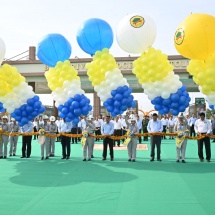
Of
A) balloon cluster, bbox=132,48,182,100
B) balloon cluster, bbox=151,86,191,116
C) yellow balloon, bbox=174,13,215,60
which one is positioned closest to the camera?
yellow balloon, bbox=174,13,215,60

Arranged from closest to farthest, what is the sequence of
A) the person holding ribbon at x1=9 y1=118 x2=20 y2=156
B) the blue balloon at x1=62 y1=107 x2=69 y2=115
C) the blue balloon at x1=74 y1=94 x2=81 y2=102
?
1. the blue balloon at x1=74 y1=94 x2=81 y2=102
2. the blue balloon at x1=62 y1=107 x2=69 y2=115
3. the person holding ribbon at x1=9 y1=118 x2=20 y2=156

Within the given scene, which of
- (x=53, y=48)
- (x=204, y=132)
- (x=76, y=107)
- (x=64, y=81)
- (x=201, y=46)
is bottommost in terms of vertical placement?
(x=204, y=132)

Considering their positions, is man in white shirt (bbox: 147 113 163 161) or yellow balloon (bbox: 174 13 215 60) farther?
man in white shirt (bbox: 147 113 163 161)

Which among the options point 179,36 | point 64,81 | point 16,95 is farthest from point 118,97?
point 16,95

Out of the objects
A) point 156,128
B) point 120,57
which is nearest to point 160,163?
point 156,128

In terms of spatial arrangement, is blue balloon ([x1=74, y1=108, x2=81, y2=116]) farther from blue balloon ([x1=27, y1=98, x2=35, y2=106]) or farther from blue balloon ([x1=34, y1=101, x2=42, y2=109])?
blue balloon ([x1=27, y1=98, x2=35, y2=106])

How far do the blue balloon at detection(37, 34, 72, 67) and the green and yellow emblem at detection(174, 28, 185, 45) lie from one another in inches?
128

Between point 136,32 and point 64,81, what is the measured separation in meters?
2.39

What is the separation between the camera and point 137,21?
→ 25.2 ft

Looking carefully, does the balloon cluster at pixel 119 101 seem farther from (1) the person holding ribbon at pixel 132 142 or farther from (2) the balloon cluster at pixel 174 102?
(1) the person holding ribbon at pixel 132 142

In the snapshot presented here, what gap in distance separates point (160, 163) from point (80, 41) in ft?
13.0

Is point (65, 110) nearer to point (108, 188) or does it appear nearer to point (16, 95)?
point (16, 95)

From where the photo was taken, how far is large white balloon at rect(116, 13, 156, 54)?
7.66 metres

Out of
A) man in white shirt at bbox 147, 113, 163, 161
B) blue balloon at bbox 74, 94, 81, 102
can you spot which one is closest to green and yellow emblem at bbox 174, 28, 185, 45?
man in white shirt at bbox 147, 113, 163, 161
